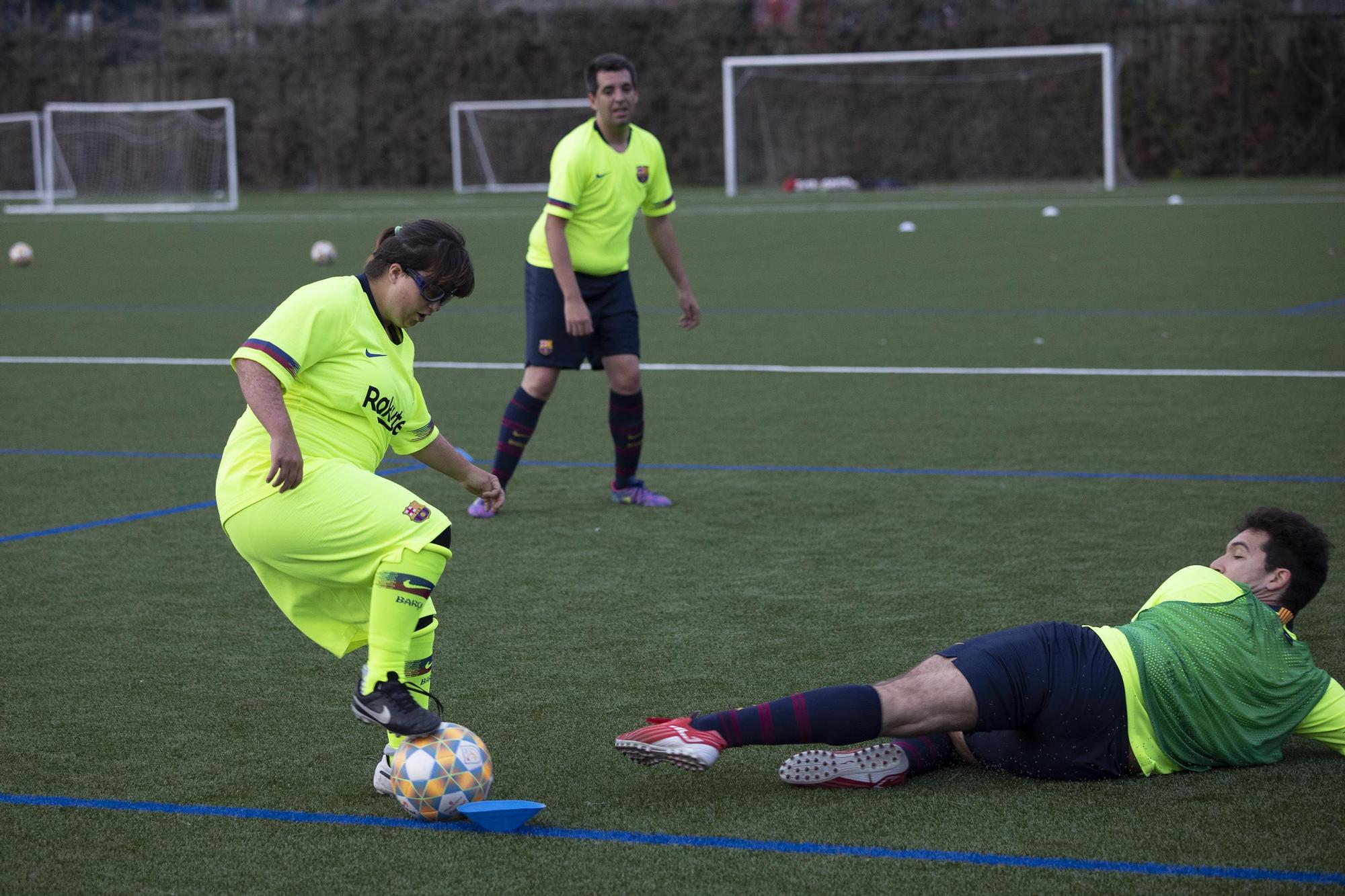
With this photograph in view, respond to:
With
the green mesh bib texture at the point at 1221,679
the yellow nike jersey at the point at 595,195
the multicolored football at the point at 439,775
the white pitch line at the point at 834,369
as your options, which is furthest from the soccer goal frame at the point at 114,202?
the green mesh bib texture at the point at 1221,679

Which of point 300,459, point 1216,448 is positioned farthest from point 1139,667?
point 1216,448

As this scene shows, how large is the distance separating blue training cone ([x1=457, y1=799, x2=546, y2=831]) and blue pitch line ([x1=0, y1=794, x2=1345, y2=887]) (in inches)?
1.3

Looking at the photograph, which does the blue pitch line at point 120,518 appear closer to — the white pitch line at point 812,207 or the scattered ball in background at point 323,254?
the scattered ball in background at point 323,254

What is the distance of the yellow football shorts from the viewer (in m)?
3.70

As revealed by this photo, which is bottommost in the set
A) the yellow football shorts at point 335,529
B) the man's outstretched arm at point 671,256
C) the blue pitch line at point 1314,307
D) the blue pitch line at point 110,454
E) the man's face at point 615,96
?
the blue pitch line at point 110,454

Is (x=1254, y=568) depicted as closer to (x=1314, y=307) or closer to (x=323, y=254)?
(x=1314, y=307)

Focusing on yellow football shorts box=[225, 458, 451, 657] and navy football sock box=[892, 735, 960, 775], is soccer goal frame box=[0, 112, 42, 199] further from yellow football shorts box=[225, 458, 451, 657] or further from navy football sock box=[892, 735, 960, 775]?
navy football sock box=[892, 735, 960, 775]

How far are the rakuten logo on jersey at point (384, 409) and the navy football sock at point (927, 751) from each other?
1544 millimetres

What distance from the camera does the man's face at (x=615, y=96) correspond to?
6.90 metres

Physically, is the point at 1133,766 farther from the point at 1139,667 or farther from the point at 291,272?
the point at 291,272

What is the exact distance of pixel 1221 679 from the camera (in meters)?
3.79

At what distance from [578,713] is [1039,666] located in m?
1.38

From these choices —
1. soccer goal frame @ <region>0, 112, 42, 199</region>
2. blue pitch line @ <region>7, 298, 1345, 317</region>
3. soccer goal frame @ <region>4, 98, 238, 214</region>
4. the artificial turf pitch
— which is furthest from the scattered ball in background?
soccer goal frame @ <region>0, 112, 42, 199</region>

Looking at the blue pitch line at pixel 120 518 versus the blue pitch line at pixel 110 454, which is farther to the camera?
the blue pitch line at pixel 110 454
